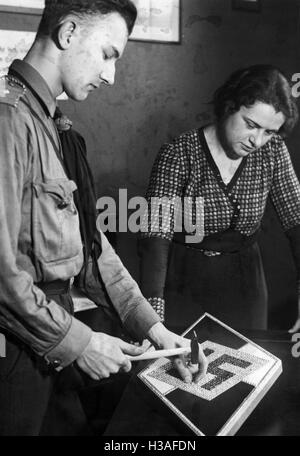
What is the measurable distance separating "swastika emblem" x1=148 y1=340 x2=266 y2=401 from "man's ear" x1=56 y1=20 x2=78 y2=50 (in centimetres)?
50

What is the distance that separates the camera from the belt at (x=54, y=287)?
2.28 feet

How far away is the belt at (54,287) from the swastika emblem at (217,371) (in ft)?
0.63

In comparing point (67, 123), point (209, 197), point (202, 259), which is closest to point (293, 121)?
point (209, 197)

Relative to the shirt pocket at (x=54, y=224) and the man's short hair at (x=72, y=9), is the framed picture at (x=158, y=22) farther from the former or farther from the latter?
the shirt pocket at (x=54, y=224)

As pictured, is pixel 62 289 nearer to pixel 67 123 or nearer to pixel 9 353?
pixel 9 353

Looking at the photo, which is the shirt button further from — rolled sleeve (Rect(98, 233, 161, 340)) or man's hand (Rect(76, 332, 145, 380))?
rolled sleeve (Rect(98, 233, 161, 340))

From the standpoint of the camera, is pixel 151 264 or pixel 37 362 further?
pixel 151 264

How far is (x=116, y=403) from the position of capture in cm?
74

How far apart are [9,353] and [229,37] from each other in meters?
1.11

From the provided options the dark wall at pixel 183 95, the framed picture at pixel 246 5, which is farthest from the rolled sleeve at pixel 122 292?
the framed picture at pixel 246 5

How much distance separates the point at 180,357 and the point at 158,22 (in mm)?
988

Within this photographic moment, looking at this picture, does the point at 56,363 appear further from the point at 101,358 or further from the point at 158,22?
the point at 158,22

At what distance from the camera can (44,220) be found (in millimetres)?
657

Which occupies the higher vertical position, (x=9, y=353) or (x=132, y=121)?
(x=132, y=121)
